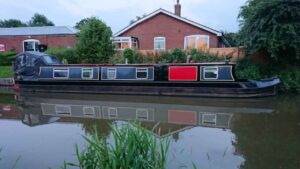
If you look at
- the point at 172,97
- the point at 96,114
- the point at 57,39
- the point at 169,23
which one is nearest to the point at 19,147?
the point at 96,114

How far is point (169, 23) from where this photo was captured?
20547 millimetres

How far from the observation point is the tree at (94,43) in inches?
674

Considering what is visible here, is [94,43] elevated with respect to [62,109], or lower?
elevated

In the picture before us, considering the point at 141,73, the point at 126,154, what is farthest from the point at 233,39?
the point at 126,154

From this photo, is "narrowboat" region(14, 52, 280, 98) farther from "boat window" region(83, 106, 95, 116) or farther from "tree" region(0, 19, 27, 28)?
"tree" region(0, 19, 27, 28)

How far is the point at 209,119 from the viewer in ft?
27.2

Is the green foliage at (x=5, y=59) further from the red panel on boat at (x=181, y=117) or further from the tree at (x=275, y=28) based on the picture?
the tree at (x=275, y=28)

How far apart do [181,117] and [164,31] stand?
12945 millimetres

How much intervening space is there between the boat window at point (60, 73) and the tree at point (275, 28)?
8.00 m

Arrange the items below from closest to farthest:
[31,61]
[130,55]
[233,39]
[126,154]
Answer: [126,154] < [31,61] < [233,39] < [130,55]

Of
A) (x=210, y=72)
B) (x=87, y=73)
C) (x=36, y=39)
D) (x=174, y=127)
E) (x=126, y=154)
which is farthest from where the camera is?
(x=36, y=39)

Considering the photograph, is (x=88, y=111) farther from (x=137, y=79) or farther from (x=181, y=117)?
(x=137, y=79)

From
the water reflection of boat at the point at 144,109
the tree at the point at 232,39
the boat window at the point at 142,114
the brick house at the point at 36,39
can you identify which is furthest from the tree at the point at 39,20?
the boat window at the point at 142,114

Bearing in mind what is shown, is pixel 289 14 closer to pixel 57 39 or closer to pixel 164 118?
pixel 164 118
